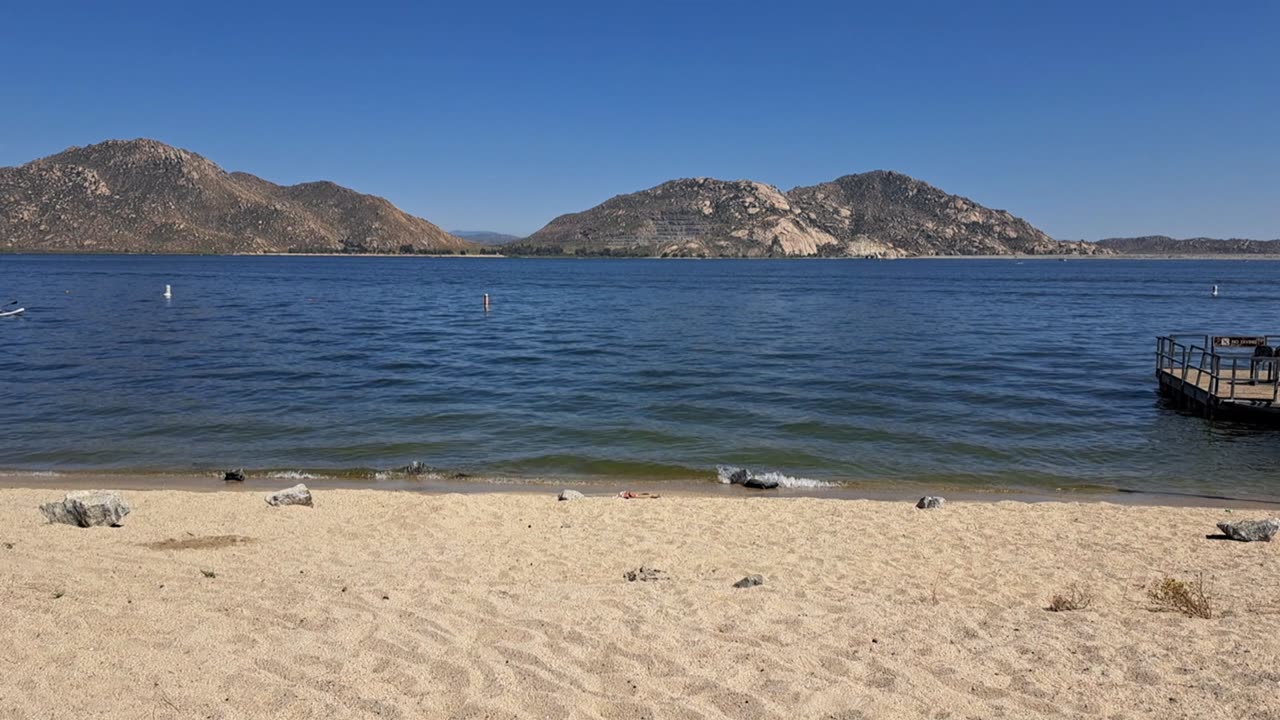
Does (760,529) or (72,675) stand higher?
(72,675)

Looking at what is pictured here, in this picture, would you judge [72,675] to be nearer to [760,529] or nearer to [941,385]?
[760,529]

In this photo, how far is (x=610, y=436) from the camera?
18.0 m

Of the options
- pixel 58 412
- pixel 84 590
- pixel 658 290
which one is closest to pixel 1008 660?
pixel 84 590

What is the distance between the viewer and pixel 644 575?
8.24 m

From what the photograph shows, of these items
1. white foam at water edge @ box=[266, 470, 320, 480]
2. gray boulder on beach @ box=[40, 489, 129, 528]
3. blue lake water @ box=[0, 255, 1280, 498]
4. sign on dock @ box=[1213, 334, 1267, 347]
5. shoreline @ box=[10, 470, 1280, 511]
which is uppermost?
sign on dock @ box=[1213, 334, 1267, 347]

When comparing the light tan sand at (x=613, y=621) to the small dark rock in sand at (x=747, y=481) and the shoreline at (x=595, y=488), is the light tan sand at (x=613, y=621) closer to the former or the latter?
the shoreline at (x=595, y=488)

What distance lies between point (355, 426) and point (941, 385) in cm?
1764

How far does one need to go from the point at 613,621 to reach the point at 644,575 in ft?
5.28

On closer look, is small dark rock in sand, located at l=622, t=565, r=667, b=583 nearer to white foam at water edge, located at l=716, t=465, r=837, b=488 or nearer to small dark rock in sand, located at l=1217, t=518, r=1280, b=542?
white foam at water edge, located at l=716, t=465, r=837, b=488

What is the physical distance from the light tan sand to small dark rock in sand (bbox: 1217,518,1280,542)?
0.95ft

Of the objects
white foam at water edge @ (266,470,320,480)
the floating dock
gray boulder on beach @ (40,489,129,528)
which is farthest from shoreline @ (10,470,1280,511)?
the floating dock

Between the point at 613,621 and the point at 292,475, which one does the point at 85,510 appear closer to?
the point at 292,475

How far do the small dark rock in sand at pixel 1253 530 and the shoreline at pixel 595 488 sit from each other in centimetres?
299

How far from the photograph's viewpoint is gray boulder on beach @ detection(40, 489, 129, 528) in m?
9.79
